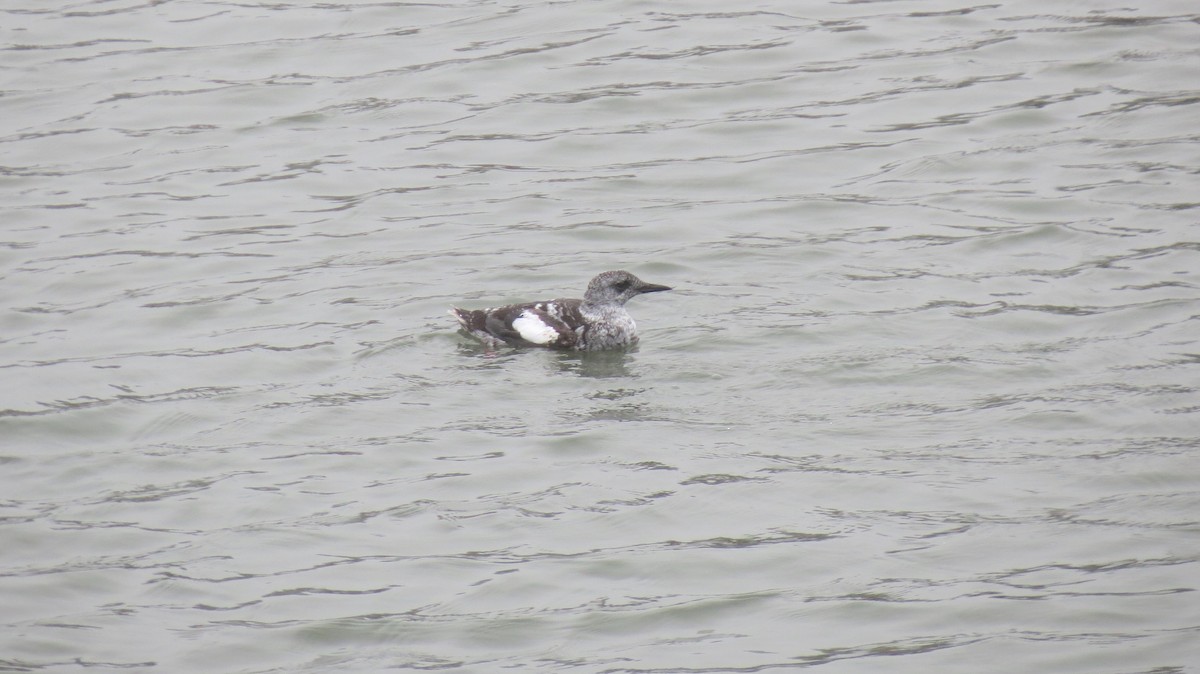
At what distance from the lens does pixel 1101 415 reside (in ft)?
34.0

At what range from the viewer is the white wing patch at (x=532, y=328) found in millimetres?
12023

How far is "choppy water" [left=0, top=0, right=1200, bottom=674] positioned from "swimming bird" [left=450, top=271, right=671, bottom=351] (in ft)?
0.67

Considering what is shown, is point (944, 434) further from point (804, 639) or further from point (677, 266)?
point (677, 266)

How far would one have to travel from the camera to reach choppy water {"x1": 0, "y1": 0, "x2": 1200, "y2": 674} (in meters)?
8.45

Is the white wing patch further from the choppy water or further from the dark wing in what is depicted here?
the choppy water

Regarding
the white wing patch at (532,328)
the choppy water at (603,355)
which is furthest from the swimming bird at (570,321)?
the choppy water at (603,355)

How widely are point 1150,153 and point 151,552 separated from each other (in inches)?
384

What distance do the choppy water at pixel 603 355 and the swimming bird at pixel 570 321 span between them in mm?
205

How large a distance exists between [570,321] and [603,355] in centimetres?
38

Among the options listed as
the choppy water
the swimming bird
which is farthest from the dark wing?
the choppy water

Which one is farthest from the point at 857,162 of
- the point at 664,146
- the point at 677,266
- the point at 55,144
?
the point at 55,144

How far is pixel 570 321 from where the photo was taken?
1208cm

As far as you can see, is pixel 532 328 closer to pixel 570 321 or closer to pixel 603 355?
pixel 570 321

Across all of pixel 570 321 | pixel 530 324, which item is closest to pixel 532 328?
pixel 530 324
